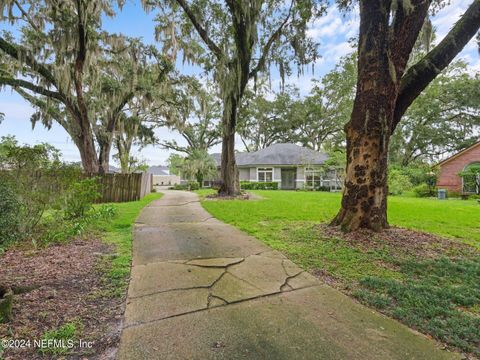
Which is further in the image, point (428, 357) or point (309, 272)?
point (309, 272)

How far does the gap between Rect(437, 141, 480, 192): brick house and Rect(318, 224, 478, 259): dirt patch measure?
16147 mm

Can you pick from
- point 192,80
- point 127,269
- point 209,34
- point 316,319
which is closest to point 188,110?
point 192,80

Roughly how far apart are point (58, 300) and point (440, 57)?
21.6 feet

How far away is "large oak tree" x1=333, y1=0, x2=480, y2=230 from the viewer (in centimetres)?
426

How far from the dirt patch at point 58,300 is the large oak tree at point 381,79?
4157 mm

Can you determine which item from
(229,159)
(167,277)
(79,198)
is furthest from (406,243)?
(229,159)

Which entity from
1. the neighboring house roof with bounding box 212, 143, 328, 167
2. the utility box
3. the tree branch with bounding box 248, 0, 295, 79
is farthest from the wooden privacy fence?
the utility box

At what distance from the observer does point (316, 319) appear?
6.52ft

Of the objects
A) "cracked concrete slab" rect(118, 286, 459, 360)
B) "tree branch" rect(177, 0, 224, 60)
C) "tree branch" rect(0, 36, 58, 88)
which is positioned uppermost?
"tree branch" rect(177, 0, 224, 60)

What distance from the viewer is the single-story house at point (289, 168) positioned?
2086cm

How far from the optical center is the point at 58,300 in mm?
2242

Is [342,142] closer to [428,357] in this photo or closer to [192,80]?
[192,80]

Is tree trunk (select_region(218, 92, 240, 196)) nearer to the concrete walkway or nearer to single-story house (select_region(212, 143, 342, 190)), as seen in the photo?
the concrete walkway

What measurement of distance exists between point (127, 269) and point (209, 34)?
30.1ft
